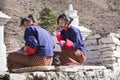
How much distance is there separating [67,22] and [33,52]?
0.71 metres

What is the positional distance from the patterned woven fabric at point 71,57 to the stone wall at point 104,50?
89 cm

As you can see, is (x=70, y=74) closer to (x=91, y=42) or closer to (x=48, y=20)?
(x=91, y=42)

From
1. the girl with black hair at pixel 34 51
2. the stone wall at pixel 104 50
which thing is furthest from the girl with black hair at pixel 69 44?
the stone wall at pixel 104 50

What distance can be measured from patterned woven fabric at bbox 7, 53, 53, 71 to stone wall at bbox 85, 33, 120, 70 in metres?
1.49

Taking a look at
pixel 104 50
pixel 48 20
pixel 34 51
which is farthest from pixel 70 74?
pixel 48 20

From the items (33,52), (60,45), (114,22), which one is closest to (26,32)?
(33,52)

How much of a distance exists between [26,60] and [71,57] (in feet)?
2.42

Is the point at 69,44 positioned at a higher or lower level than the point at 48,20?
higher

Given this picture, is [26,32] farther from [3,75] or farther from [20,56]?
[3,75]

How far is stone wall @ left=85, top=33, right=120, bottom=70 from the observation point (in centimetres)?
615

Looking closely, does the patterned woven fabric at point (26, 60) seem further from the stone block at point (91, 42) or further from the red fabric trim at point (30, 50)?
the stone block at point (91, 42)

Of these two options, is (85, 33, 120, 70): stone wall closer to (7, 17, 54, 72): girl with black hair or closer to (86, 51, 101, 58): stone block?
(86, 51, 101, 58): stone block

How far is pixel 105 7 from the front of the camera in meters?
27.7

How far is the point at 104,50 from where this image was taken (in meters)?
6.23
